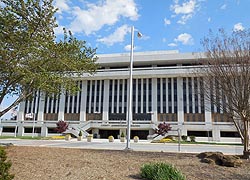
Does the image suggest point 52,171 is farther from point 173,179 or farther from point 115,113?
point 115,113

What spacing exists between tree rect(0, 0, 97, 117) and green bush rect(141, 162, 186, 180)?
5.80m

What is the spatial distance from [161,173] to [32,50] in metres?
6.70

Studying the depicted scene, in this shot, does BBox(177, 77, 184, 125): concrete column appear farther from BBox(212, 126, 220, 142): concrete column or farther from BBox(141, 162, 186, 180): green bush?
BBox(141, 162, 186, 180): green bush

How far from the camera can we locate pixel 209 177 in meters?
7.64

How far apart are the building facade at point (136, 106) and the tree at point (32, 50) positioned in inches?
1489

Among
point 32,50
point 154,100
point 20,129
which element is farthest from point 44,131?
point 32,50

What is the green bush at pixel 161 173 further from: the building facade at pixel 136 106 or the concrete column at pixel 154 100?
the concrete column at pixel 154 100

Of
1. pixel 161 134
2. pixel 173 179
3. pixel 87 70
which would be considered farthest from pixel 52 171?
pixel 161 134

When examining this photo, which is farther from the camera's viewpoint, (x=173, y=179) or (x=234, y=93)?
(x=234, y=93)

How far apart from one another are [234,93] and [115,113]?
4313cm

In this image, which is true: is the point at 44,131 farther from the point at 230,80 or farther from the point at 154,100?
the point at 230,80

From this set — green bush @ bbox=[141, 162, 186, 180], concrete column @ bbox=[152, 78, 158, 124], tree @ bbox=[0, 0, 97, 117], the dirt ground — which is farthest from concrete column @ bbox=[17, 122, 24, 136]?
green bush @ bbox=[141, 162, 186, 180]

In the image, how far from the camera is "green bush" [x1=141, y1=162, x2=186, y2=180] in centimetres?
654

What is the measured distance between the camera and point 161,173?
665 centimetres
